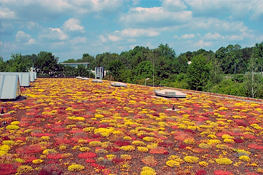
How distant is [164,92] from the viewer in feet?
115

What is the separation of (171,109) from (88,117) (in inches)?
353

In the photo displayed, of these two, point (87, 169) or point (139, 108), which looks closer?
point (87, 169)

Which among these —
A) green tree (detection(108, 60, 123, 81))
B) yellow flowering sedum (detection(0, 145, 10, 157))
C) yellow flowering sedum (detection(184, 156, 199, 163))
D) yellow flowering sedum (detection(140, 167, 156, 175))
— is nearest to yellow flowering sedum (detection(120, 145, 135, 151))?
yellow flowering sedum (detection(140, 167, 156, 175))

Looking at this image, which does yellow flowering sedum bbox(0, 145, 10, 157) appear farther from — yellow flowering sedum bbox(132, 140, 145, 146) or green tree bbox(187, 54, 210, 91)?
green tree bbox(187, 54, 210, 91)

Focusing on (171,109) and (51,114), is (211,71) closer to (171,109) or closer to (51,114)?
(171,109)

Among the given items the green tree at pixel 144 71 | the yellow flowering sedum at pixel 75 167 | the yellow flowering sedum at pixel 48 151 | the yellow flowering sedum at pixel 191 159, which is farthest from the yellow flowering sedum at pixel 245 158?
the green tree at pixel 144 71

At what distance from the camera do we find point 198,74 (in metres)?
77.5

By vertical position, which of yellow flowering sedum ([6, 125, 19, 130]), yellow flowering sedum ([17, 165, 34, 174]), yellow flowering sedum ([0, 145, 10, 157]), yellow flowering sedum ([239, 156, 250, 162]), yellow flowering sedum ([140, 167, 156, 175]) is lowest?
yellow flowering sedum ([239, 156, 250, 162])

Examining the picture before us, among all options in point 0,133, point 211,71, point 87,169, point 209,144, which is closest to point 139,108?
point 209,144

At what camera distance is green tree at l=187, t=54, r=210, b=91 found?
7769cm

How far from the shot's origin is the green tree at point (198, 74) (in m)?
77.7

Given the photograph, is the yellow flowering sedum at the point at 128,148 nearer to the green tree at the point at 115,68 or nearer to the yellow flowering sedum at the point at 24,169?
the yellow flowering sedum at the point at 24,169

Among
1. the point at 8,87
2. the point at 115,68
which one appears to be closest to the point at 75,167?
the point at 8,87

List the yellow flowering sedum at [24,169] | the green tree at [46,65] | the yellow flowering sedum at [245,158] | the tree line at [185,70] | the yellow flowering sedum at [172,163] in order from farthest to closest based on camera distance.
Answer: the green tree at [46,65] → the tree line at [185,70] → the yellow flowering sedum at [245,158] → the yellow flowering sedum at [172,163] → the yellow flowering sedum at [24,169]
